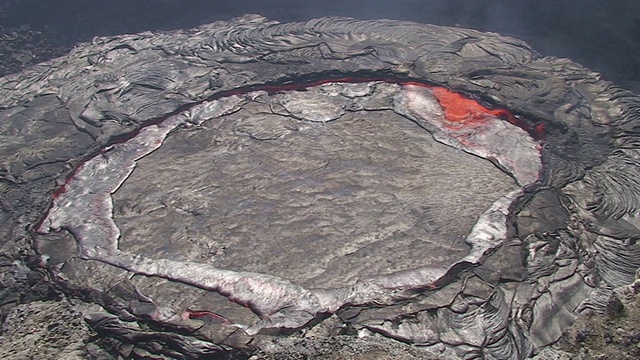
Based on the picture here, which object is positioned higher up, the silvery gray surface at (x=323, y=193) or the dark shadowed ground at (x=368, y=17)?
the dark shadowed ground at (x=368, y=17)

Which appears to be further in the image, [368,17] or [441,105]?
[368,17]

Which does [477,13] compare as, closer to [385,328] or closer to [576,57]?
[576,57]

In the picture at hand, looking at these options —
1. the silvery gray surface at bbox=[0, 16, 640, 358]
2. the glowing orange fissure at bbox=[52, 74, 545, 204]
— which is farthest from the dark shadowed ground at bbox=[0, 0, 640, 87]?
the glowing orange fissure at bbox=[52, 74, 545, 204]

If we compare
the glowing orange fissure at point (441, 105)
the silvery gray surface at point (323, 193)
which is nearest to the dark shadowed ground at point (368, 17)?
the silvery gray surface at point (323, 193)

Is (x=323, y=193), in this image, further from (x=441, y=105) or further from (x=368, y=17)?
(x=368, y=17)

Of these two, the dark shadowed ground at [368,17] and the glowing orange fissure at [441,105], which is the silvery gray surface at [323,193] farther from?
the dark shadowed ground at [368,17]

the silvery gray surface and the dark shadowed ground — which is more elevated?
the dark shadowed ground

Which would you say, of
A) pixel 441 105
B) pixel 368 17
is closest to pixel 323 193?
pixel 441 105

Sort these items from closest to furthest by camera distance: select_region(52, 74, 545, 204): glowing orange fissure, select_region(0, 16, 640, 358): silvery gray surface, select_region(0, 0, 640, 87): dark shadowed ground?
select_region(0, 16, 640, 358): silvery gray surface < select_region(52, 74, 545, 204): glowing orange fissure < select_region(0, 0, 640, 87): dark shadowed ground

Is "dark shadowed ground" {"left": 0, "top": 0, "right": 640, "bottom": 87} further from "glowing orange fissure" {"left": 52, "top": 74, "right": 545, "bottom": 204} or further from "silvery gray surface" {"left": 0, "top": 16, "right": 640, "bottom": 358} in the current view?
"glowing orange fissure" {"left": 52, "top": 74, "right": 545, "bottom": 204}
